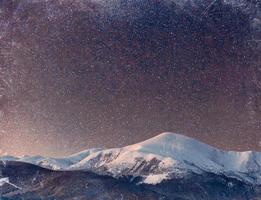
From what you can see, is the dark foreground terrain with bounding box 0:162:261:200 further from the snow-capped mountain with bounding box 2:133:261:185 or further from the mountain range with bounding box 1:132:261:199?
the snow-capped mountain with bounding box 2:133:261:185

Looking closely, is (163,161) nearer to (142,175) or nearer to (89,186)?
(142,175)

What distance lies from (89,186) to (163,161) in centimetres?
171

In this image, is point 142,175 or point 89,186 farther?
point 89,186

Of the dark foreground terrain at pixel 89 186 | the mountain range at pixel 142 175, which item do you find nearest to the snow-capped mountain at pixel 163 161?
the mountain range at pixel 142 175

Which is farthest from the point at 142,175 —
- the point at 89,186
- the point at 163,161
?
the point at 89,186

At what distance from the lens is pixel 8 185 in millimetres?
9453

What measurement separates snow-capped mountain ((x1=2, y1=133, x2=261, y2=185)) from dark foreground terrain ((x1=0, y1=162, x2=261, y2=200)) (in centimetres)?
14

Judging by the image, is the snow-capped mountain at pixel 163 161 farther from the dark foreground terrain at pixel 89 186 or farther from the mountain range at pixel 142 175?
the dark foreground terrain at pixel 89 186

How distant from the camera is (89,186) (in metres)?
9.54

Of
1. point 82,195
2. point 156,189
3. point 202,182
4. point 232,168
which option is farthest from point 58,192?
point 232,168

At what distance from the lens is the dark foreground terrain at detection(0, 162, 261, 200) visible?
372 inches

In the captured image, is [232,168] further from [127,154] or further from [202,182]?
[127,154]

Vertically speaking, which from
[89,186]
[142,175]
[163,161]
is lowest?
[89,186]

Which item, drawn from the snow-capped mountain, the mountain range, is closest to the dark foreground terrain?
the mountain range
